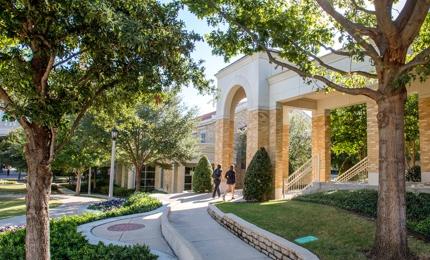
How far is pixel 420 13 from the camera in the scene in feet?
22.6

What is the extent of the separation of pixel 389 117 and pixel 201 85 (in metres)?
3.58

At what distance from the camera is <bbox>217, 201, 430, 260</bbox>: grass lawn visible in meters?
7.12

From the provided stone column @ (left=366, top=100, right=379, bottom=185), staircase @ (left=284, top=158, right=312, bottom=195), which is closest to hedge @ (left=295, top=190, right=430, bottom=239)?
stone column @ (left=366, top=100, right=379, bottom=185)

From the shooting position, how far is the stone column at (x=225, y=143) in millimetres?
19812

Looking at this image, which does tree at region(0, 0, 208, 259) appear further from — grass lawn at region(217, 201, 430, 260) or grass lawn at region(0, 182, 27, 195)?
grass lawn at region(0, 182, 27, 195)

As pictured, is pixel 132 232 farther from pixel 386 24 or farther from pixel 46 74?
pixel 386 24

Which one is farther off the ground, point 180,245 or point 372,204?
point 372,204

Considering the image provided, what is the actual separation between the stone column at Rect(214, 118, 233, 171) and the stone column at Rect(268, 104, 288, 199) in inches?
139

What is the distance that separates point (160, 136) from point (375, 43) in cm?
1905

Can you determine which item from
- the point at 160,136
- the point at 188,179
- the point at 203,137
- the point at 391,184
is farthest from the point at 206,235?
the point at 203,137

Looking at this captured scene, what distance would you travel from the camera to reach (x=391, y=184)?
6.75 metres

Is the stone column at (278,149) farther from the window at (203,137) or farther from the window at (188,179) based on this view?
the window at (203,137)

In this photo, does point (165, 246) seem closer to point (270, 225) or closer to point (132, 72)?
point (270, 225)

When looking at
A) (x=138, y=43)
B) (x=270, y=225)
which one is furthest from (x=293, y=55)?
(x=138, y=43)
